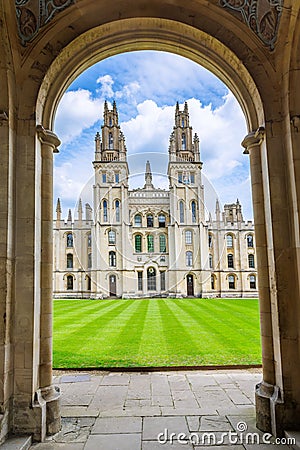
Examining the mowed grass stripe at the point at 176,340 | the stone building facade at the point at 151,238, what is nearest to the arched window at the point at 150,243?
the stone building facade at the point at 151,238

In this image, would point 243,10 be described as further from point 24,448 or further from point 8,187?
point 24,448

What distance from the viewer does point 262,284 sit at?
145 inches

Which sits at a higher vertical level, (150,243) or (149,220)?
(149,220)

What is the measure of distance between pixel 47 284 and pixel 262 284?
7.18 ft

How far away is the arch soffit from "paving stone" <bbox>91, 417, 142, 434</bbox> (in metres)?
3.09

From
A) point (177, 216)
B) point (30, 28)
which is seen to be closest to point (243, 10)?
point (30, 28)

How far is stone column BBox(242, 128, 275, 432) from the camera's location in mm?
3479

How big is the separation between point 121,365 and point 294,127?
4888 millimetres

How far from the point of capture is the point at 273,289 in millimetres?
3529

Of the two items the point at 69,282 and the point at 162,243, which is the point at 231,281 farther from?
the point at 69,282

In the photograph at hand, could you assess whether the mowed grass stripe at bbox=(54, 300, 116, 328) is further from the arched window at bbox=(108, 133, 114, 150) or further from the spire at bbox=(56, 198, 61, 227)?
the arched window at bbox=(108, 133, 114, 150)

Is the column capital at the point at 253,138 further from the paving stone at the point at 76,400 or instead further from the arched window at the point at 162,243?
the arched window at the point at 162,243

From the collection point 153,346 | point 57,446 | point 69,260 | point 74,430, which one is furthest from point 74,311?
point 69,260

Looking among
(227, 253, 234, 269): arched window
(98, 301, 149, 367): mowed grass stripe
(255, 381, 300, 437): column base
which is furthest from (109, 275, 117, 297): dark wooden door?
(255, 381, 300, 437): column base
